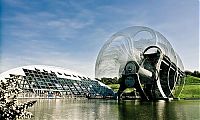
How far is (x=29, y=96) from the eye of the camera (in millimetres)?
54312

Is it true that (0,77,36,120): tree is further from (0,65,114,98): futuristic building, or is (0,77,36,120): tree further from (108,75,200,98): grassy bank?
(108,75,200,98): grassy bank

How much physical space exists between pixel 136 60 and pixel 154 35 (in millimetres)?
6733

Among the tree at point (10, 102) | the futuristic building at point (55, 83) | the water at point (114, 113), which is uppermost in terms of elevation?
the futuristic building at point (55, 83)

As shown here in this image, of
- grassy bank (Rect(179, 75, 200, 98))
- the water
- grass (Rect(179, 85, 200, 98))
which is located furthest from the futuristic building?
the water

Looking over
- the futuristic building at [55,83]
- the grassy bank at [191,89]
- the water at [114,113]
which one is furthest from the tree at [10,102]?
the grassy bank at [191,89]

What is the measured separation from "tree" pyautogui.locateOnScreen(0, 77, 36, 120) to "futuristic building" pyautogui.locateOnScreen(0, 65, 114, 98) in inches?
1894

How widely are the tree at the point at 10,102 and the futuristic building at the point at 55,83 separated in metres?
48.1

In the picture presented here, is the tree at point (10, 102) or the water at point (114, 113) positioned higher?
the tree at point (10, 102)

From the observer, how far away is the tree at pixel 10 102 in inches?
266

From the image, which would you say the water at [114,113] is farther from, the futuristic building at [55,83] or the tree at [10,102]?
the futuristic building at [55,83]

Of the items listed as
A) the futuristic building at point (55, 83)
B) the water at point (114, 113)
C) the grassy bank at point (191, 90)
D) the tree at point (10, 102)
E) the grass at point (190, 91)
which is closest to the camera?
the tree at point (10, 102)

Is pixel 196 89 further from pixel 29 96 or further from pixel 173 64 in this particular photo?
pixel 29 96

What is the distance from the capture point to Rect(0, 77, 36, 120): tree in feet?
22.2

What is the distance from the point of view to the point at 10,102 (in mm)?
6797
